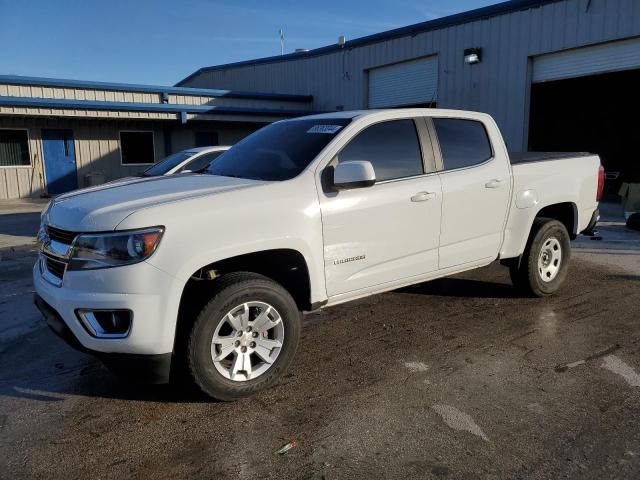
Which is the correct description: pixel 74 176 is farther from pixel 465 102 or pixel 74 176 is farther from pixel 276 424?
pixel 276 424

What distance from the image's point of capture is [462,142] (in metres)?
4.84

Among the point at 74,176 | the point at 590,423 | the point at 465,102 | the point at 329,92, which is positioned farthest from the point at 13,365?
the point at 329,92

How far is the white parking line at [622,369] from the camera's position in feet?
12.2

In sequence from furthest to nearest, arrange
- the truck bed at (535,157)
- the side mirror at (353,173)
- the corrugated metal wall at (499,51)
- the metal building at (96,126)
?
1. the metal building at (96,126)
2. the corrugated metal wall at (499,51)
3. the truck bed at (535,157)
4. the side mirror at (353,173)

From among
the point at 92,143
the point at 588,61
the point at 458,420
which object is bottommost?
the point at 458,420

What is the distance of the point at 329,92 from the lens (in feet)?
73.7

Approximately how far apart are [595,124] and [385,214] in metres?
22.2

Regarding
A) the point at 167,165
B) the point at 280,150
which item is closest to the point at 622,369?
the point at 280,150

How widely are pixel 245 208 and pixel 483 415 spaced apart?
77.6 inches

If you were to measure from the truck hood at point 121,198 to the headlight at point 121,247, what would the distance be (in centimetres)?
7

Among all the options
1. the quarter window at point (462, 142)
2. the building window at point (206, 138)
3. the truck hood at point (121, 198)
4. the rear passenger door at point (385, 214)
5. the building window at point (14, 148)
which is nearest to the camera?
the truck hood at point (121, 198)

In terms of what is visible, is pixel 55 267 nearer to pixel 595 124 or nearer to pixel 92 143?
pixel 92 143

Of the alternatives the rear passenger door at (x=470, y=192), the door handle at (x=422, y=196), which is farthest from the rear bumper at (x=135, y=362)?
the rear passenger door at (x=470, y=192)

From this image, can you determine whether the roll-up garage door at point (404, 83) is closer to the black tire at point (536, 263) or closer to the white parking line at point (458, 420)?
the black tire at point (536, 263)
